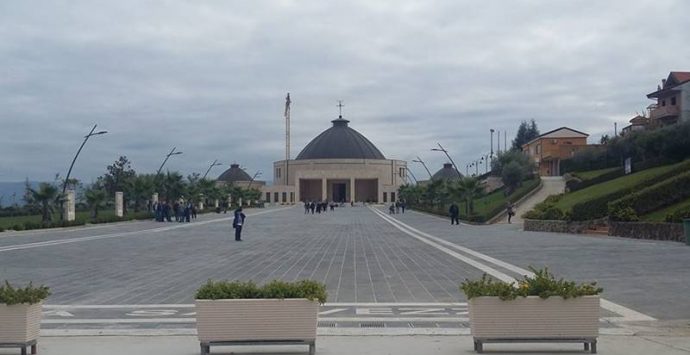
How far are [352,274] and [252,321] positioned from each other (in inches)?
374

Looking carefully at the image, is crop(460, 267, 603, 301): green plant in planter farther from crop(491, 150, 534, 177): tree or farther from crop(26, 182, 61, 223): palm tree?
crop(491, 150, 534, 177): tree

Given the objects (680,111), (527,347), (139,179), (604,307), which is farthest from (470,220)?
(527,347)

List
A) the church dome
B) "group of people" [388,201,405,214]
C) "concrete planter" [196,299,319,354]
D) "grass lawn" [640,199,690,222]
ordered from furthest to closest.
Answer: the church dome < "group of people" [388,201,405,214] < "grass lawn" [640,199,690,222] < "concrete planter" [196,299,319,354]

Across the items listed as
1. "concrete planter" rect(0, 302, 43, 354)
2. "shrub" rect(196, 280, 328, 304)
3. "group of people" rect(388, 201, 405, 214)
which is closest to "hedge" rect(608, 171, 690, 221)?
"shrub" rect(196, 280, 328, 304)

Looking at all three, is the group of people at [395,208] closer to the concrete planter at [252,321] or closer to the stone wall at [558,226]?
the stone wall at [558,226]

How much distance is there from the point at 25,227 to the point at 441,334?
3697 centimetres

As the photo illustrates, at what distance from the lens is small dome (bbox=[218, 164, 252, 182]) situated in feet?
554

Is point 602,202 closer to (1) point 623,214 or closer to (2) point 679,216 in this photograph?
(1) point 623,214

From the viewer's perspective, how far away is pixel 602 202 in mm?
34531

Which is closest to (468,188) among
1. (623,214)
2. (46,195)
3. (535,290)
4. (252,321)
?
(623,214)

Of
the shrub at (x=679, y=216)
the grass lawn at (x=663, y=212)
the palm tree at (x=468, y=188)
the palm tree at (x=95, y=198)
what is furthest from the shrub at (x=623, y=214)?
the palm tree at (x=95, y=198)

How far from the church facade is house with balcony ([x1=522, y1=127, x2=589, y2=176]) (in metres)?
55.9

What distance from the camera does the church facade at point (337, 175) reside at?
150250mm

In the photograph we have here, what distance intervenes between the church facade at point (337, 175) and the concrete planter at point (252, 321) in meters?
139
